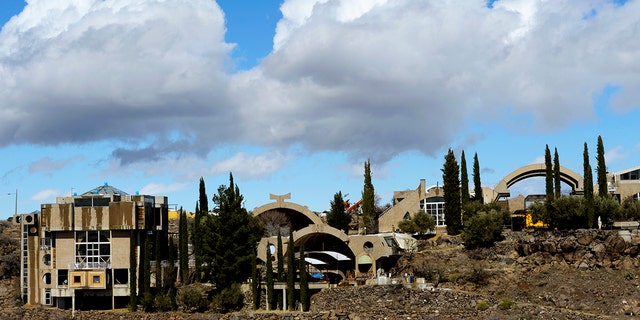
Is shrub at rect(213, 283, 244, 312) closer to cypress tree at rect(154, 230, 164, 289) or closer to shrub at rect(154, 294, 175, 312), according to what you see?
shrub at rect(154, 294, 175, 312)

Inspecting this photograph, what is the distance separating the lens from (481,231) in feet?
231

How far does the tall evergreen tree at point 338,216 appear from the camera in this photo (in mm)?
87562

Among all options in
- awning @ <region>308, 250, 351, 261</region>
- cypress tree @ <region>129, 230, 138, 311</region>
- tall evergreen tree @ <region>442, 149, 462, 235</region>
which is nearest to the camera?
cypress tree @ <region>129, 230, 138, 311</region>

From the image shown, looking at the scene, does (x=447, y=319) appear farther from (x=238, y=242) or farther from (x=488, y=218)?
(x=238, y=242)

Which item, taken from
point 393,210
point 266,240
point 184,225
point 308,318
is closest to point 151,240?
point 184,225

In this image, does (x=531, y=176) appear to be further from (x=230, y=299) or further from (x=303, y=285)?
(x=230, y=299)

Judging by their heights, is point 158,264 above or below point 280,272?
above

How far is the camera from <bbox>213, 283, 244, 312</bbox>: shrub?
67.2 m

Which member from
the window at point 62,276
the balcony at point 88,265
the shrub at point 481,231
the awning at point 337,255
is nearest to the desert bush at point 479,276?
the shrub at point 481,231

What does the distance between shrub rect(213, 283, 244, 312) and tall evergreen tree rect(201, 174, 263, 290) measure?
1.13m

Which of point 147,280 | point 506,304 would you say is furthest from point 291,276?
point 506,304

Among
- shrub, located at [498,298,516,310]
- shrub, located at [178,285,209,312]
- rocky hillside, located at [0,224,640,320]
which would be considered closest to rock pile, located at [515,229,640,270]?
rocky hillside, located at [0,224,640,320]

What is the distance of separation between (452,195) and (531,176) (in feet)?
60.8

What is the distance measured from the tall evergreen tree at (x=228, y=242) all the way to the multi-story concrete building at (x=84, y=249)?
21.8ft
